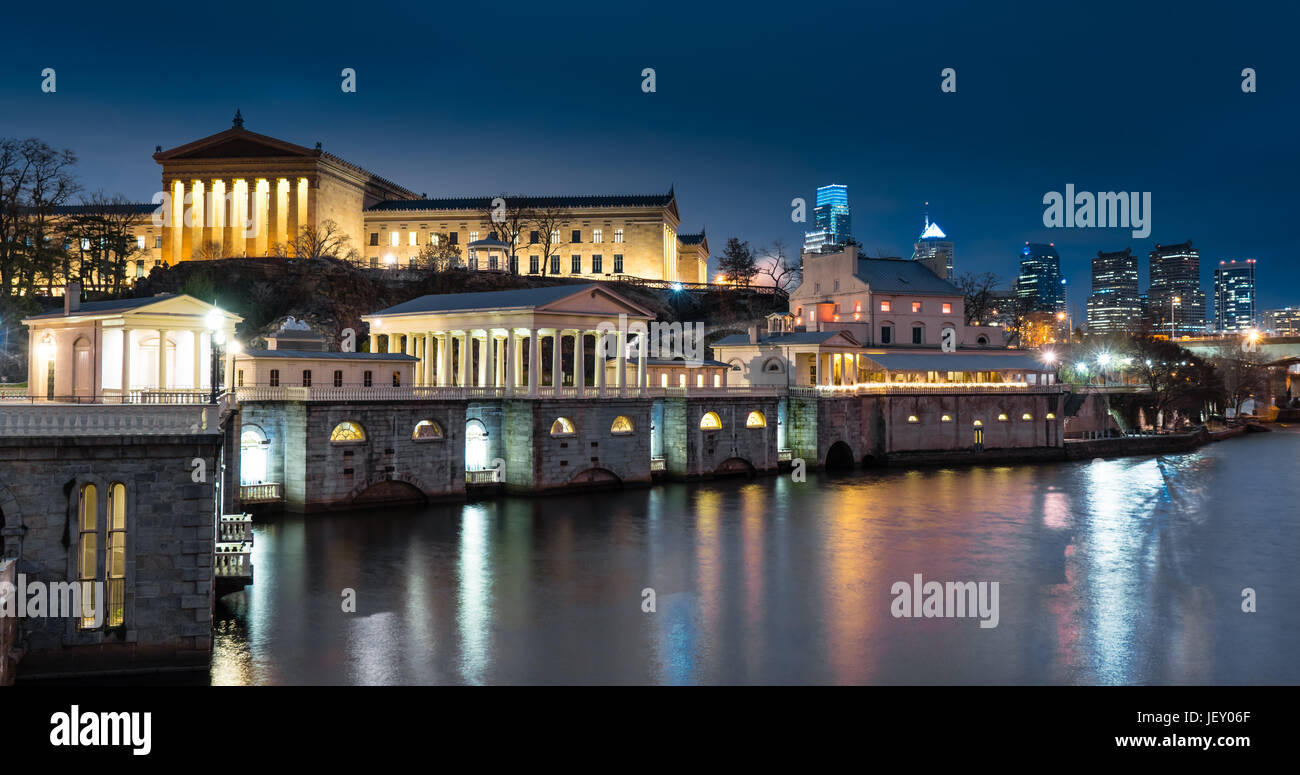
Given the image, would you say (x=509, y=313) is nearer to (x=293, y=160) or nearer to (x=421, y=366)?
(x=421, y=366)

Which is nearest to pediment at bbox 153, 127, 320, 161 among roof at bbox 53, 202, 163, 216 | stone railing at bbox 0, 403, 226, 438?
roof at bbox 53, 202, 163, 216

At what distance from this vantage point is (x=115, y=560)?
73.7 ft

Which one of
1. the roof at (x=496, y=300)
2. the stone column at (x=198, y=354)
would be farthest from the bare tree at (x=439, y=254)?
the stone column at (x=198, y=354)

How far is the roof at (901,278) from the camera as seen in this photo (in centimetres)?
8838

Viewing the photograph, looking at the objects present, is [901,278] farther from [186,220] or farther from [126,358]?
[186,220]

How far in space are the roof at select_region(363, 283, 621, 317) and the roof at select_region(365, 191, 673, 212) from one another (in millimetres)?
54677

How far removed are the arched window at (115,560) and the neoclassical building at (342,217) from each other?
77723 mm

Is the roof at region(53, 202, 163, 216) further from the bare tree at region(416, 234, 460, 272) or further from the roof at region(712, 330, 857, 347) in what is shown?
the roof at region(712, 330, 857, 347)

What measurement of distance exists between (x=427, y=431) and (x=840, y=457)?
35.9 metres

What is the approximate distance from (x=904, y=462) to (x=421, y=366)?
125ft

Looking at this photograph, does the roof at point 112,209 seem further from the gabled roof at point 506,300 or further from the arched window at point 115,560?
the arched window at point 115,560
